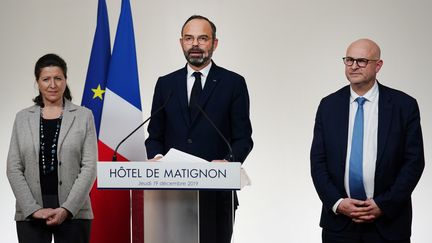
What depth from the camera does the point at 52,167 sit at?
3.47m

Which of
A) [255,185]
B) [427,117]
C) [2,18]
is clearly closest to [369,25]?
[427,117]

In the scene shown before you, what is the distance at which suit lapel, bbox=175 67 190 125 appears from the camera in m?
3.46

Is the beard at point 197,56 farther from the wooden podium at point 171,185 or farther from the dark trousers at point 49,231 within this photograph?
the dark trousers at point 49,231

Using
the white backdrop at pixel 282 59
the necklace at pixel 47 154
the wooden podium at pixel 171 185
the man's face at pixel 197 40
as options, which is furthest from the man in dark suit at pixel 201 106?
the white backdrop at pixel 282 59

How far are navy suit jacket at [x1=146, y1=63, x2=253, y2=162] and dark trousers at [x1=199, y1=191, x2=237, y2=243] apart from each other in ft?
1.41

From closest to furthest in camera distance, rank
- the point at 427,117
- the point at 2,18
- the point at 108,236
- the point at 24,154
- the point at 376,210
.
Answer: the point at 376,210, the point at 24,154, the point at 108,236, the point at 427,117, the point at 2,18

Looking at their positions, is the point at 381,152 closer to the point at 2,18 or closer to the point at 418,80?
the point at 418,80

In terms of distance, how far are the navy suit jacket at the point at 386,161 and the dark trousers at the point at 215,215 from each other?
22.5 inches

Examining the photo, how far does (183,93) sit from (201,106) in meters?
0.12

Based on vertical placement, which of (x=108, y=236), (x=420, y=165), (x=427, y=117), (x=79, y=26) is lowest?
(x=108, y=236)

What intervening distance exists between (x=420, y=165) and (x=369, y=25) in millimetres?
2366

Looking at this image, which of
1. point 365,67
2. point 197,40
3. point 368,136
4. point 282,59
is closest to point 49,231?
point 197,40

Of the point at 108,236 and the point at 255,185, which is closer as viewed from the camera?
the point at 108,236

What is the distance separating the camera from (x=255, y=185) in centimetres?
565
